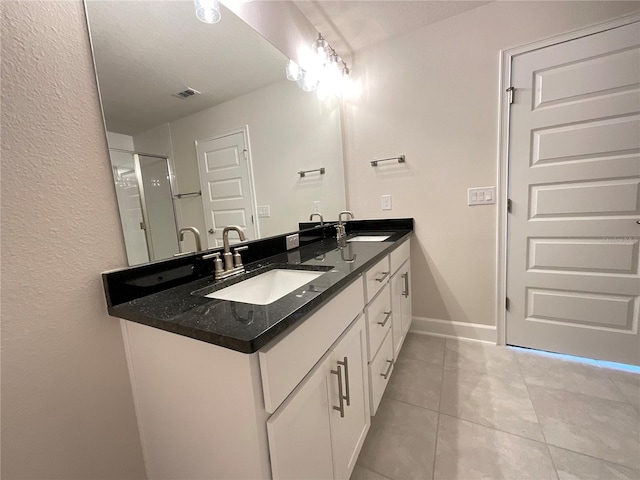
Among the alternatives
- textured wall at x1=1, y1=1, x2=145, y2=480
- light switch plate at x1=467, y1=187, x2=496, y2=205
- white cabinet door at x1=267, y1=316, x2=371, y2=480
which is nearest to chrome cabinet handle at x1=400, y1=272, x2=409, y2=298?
light switch plate at x1=467, y1=187, x2=496, y2=205

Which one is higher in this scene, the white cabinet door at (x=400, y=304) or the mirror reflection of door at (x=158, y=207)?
the mirror reflection of door at (x=158, y=207)

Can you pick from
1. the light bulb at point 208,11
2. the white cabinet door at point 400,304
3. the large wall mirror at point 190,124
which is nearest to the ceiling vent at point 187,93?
the large wall mirror at point 190,124

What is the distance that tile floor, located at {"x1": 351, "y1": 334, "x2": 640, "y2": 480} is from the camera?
41.1 inches

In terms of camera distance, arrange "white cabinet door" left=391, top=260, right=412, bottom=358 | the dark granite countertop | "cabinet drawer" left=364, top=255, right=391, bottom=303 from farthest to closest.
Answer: "white cabinet door" left=391, top=260, right=412, bottom=358
"cabinet drawer" left=364, top=255, right=391, bottom=303
the dark granite countertop

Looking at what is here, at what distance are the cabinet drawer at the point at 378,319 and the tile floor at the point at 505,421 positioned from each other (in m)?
0.42

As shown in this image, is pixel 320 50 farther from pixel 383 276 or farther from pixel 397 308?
pixel 397 308

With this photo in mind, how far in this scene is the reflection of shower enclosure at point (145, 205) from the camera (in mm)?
830

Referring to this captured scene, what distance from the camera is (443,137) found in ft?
6.15

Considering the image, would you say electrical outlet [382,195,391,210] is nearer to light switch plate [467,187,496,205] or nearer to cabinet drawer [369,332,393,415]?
light switch plate [467,187,496,205]

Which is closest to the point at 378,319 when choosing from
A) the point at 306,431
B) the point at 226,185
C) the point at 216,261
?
the point at 306,431

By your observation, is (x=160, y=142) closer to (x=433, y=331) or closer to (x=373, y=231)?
(x=373, y=231)

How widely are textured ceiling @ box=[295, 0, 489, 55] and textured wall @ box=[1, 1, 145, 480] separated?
1427 millimetres

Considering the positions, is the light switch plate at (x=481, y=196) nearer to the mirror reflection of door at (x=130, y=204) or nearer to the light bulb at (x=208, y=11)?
the light bulb at (x=208, y=11)

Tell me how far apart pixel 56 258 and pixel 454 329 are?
2.30 meters
